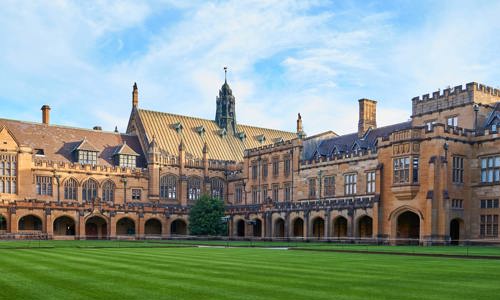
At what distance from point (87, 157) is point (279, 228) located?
2350 cm

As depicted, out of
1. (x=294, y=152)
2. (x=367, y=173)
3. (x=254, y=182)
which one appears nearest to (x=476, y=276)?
(x=367, y=173)

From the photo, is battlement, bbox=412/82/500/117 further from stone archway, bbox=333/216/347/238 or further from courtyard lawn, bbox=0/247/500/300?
courtyard lawn, bbox=0/247/500/300

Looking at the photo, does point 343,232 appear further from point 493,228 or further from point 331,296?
point 331,296

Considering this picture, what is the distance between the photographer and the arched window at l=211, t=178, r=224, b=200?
266 feet

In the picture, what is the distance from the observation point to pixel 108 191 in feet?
238

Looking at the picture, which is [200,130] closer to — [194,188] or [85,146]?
[194,188]

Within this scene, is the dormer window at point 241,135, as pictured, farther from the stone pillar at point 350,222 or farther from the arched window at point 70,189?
the stone pillar at point 350,222

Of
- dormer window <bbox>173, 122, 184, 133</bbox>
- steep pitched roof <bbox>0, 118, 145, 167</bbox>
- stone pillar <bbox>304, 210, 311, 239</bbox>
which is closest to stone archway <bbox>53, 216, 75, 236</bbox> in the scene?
steep pitched roof <bbox>0, 118, 145, 167</bbox>

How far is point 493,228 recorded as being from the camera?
4691 cm

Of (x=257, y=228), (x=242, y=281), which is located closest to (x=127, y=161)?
(x=257, y=228)

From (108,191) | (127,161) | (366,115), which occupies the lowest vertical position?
(108,191)

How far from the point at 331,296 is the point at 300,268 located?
7009 millimetres

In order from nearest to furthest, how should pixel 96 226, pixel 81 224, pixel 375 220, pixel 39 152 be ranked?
pixel 375 220 → pixel 81 224 → pixel 39 152 → pixel 96 226

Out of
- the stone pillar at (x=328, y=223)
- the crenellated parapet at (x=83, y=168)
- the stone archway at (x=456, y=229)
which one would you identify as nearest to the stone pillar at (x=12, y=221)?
the crenellated parapet at (x=83, y=168)
